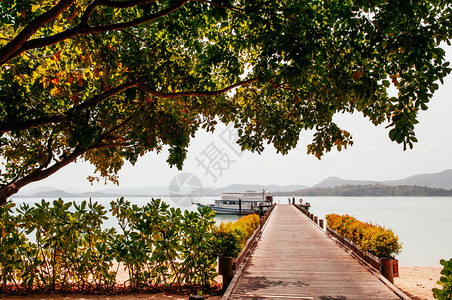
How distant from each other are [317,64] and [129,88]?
4.29 meters

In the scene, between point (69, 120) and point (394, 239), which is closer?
point (69, 120)

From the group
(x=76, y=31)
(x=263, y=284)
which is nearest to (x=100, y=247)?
(x=263, y=284)

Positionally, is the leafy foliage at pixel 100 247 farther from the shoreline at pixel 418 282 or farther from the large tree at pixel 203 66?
the shoreline at pixel 418 282

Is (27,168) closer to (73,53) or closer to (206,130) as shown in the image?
(73,53)

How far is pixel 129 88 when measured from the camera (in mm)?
7234

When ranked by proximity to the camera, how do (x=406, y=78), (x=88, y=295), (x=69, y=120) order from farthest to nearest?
(x=88, y=295) < (x=69, y=120) < (x=406, y=78)

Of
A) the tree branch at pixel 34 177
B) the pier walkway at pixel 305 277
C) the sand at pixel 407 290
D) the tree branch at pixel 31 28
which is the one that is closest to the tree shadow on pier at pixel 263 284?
the pier walkway at pixel 305 277

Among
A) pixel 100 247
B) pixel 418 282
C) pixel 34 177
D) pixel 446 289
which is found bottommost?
pixel 418 282

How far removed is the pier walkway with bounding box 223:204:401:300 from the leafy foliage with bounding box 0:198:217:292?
124cm

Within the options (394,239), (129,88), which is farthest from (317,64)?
(394,239)

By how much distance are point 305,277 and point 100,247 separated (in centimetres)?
497

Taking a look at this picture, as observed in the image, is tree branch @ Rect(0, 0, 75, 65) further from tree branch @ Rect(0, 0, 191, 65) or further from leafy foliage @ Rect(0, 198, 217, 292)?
leafy foliage @ Rect(0, 198, 217, 292)

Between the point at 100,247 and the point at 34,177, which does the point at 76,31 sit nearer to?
the point at 100,247

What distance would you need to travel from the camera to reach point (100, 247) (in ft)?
23.7
